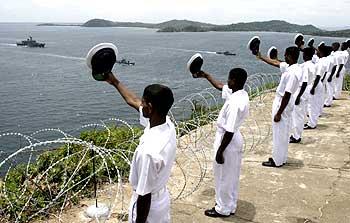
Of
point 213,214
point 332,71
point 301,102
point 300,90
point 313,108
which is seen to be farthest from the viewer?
point 332,71

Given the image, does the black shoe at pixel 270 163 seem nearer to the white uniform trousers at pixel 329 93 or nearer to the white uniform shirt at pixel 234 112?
the white uniform shirt at pixel 234 112

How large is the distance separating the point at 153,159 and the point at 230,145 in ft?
7.87

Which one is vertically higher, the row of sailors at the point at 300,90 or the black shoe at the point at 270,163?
the row of sailors at the point at 300,90

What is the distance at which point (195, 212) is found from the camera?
19.4 ft

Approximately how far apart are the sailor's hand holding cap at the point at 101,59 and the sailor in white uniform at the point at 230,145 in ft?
5.94

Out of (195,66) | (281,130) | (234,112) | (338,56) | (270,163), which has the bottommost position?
(270,163)

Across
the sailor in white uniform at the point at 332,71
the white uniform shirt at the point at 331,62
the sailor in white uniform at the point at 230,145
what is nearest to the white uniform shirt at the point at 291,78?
the sailor in white uniform at the point at 230,145

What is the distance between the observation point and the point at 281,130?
24.4ft

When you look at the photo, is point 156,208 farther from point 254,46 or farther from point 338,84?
point 338,84

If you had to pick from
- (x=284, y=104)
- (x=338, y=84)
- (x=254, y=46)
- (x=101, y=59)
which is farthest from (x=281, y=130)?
(x=338, y=84)

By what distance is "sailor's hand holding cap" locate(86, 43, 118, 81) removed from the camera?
13.2 feet

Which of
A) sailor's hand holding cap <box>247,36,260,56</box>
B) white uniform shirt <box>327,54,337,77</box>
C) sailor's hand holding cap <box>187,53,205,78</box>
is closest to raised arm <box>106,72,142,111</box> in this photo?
sailor's hand holding cap <box>187,53,205,78</box>

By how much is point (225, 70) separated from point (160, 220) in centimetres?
5060

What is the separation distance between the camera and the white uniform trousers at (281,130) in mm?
7344
